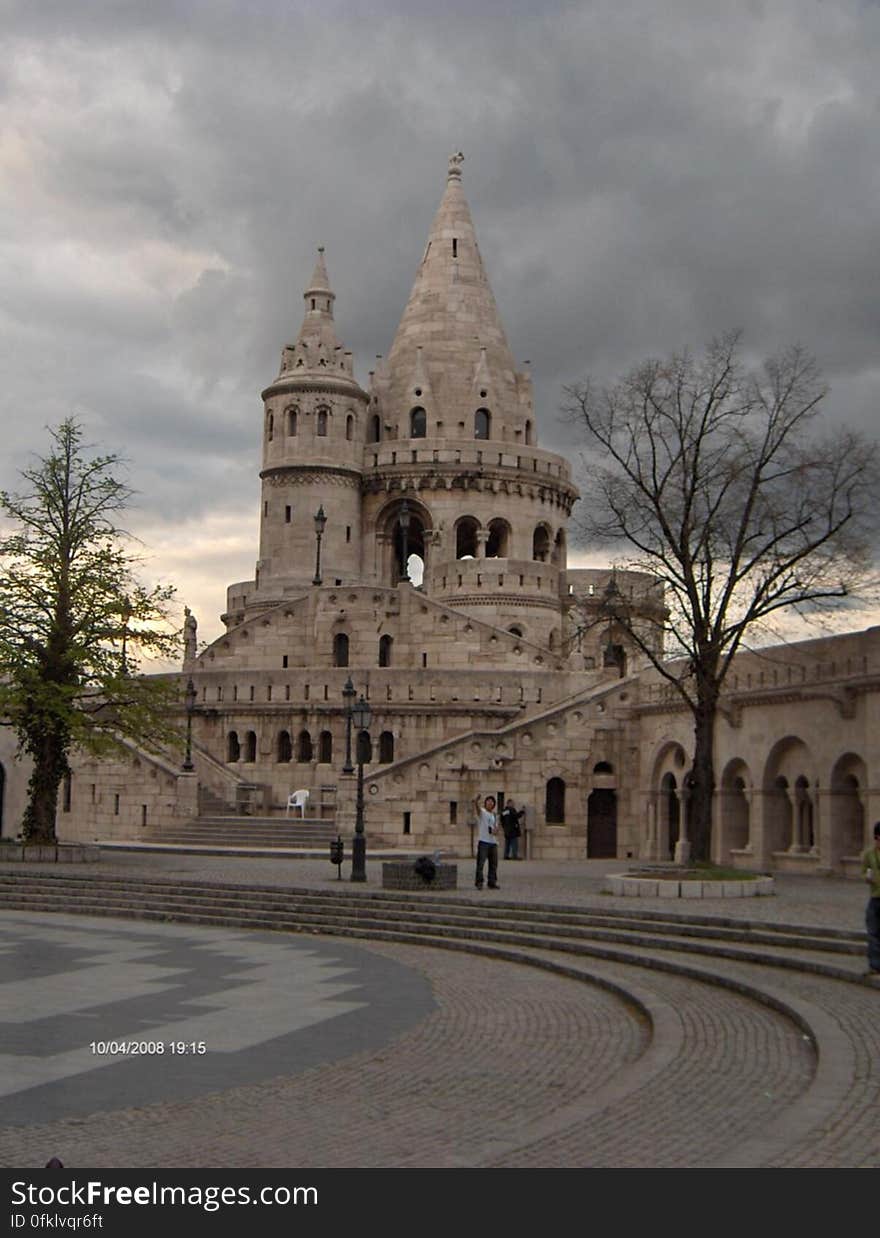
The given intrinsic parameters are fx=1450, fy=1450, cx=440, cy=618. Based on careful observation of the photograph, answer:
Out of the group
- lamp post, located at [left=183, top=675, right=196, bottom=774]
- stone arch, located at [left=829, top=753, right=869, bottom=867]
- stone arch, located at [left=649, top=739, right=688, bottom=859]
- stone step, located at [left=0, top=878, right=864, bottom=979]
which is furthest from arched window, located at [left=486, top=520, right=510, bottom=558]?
stone step, located at [left=0, top=878, right=864, bottom=979]

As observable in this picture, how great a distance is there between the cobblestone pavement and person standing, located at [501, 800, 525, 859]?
1671 cm

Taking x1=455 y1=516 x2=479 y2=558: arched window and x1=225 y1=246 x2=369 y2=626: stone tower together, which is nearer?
x1=225 y1=246 x2=369 y2=626: stone tower

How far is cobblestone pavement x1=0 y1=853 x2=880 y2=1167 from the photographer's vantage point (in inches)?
321

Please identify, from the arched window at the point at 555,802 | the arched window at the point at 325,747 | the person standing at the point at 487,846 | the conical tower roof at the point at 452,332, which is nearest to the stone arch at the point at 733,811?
the arched window at the point at 555,802

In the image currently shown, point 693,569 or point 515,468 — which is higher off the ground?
point 515,468

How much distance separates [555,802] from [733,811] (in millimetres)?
5349

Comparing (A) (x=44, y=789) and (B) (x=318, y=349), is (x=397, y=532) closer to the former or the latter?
(B) (x=318, y=349)

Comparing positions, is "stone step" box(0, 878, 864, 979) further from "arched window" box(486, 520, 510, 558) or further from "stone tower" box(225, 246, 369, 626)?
"arched window" box(486, 520, 510, 558)

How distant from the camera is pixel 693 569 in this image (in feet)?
79.9

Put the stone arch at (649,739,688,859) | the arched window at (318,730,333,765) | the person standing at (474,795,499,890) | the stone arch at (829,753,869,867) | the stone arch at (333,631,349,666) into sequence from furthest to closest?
the stone arch at (333,631,349,666)
the arched window at (318,730,333,765)
the stone arch at (649,739,688,859)
the stone arch at (829,753,869,867)
the person standing at (474,795,499,890)

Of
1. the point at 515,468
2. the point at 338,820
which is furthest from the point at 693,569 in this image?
the point at 515,468

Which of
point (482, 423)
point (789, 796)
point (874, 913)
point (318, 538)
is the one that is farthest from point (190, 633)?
point (874, 913)
